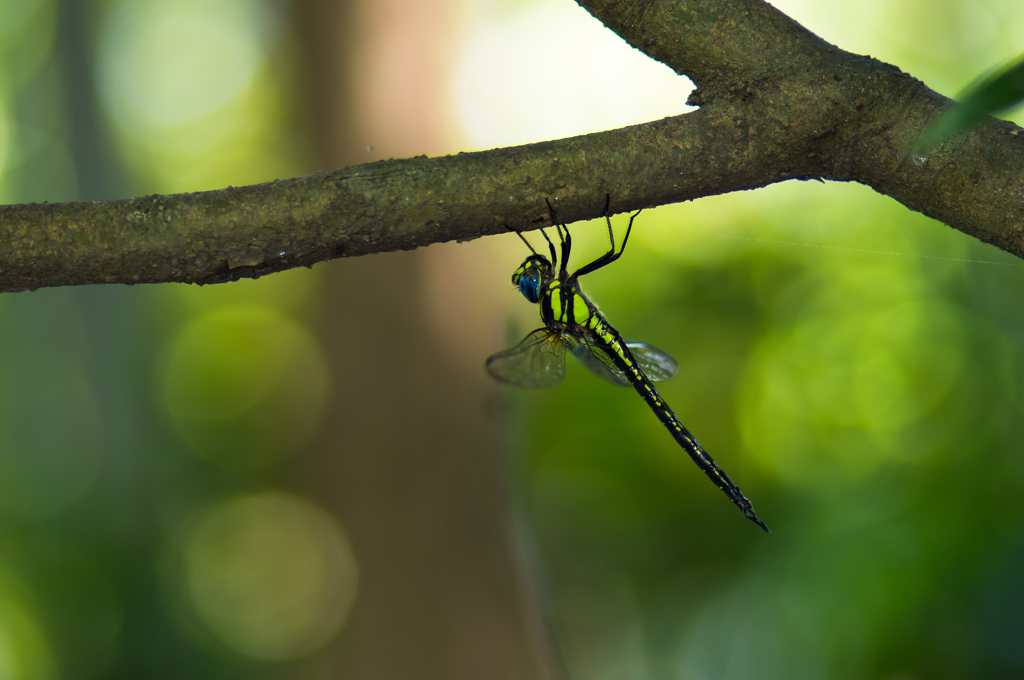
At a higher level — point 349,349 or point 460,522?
point 349,349

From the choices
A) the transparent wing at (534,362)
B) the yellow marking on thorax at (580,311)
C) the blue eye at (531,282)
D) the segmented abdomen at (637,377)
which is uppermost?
the blue eye at (531,282)

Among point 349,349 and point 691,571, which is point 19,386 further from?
point 691,571

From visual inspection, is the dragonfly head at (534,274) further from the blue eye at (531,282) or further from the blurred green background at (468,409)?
the blurred green background at (468,409)

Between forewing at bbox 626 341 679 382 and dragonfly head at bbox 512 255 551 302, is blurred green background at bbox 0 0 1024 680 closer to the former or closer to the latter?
forewing at bbox 626 341 679 382

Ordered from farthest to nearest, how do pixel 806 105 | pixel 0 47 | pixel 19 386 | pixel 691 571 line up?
pixel 0 47 → pixel 19 386 → pixel 691 571 → pixel 806 105

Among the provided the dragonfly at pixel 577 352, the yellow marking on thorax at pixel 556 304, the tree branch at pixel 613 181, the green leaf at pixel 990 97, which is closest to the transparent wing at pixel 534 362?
the dragonfly at pixel 577 352

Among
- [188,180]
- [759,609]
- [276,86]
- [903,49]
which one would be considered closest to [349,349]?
[276,86]
